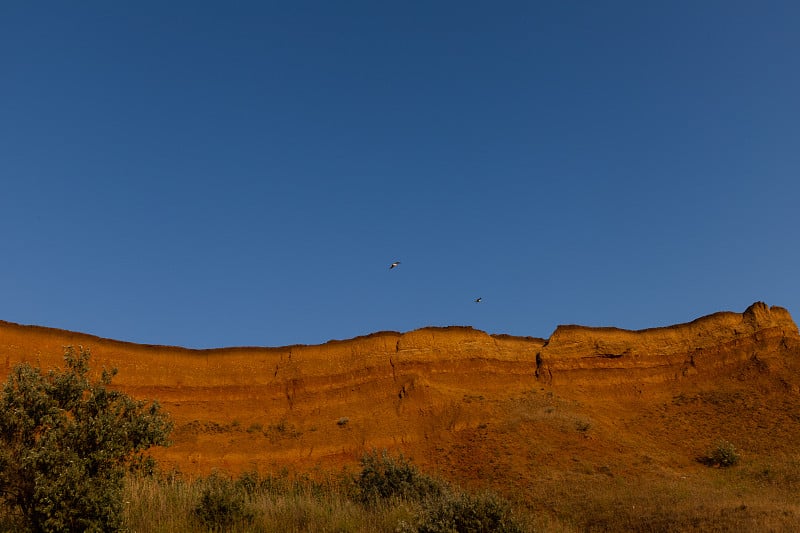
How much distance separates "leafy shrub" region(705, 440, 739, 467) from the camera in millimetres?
33781

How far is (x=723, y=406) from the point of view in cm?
4169

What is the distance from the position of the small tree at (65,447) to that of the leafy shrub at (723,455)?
31.2m

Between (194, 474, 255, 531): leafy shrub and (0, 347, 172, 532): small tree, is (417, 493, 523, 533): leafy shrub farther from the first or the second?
(0, 347, 172, 532): small tree

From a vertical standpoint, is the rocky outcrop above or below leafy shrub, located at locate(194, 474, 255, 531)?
above

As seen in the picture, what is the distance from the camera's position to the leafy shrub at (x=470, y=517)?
1325cm

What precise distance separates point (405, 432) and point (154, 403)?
27753 millimetres

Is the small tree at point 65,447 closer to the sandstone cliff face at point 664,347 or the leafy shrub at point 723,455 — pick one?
the leafy shrub at point 723,455

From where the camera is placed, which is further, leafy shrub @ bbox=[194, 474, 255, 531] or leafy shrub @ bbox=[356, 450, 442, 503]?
leafy shrub @ bbox=[356, 450, 442, 503]

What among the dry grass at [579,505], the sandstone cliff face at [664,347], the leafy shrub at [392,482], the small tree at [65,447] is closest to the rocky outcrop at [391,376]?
the sandstone cliff face at [664,347]

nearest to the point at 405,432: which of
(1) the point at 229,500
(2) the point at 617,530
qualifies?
(2) the point at 617,530

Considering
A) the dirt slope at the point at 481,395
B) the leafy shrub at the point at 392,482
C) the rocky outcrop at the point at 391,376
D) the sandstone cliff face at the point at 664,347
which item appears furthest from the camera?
the sandstone cliff face at the point at 664,347

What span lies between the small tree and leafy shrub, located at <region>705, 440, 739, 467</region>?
Result: 31.2 m

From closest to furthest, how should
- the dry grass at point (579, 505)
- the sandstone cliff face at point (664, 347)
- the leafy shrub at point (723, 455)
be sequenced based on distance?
the dry grass at point (579, 505) → the leafy shrub at point (723, 455) → the sandstone cliff face at point (664, 347)

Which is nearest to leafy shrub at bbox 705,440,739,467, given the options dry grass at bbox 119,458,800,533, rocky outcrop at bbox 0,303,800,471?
dry grass at bbox 119,458,800,533
